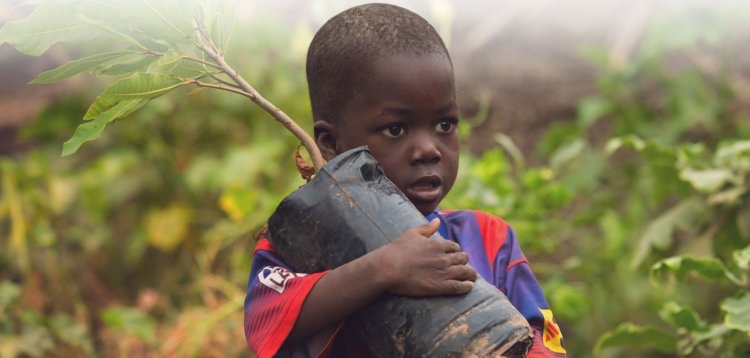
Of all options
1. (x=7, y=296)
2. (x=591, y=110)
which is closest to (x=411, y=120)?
(x=7, y=296)

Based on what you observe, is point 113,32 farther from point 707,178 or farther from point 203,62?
point 707,178

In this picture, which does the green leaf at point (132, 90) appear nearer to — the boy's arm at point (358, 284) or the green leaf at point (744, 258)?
the boy's arm at point (358, 284)

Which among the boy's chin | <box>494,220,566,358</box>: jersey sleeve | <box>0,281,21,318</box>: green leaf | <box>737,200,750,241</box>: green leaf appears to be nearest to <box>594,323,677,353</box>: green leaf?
<box>737,200,750,241</box>: green leaf

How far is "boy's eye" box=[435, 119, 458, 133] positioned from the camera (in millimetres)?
2207

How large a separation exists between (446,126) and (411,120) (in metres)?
0.10

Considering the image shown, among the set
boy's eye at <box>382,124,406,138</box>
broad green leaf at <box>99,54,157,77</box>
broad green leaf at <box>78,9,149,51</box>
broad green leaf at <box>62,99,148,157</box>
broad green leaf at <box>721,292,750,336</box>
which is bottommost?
broad green leaf at <box>721,292,750,336</box>

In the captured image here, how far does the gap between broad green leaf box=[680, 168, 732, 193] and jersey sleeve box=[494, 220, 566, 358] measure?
1.30 m

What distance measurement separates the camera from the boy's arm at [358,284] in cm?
190

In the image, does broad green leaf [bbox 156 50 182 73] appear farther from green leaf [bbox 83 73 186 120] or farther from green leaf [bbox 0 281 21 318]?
green leaf [bbox 0 281 21 318]

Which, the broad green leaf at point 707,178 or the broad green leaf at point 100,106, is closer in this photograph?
the broad green leaf at point 100,106

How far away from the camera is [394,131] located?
218 cm

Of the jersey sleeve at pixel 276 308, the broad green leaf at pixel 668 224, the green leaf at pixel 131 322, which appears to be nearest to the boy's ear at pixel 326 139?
the jersey sleeve at pixel 276 308

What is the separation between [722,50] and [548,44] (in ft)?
4.60

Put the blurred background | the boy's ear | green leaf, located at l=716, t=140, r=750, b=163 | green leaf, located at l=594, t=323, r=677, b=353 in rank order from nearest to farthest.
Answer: the boy's ear, green leaf, located at l=594, t=323, r=677, b=353, green leaf, located at l=716, t=140, r=750, b=163, the blurred background
